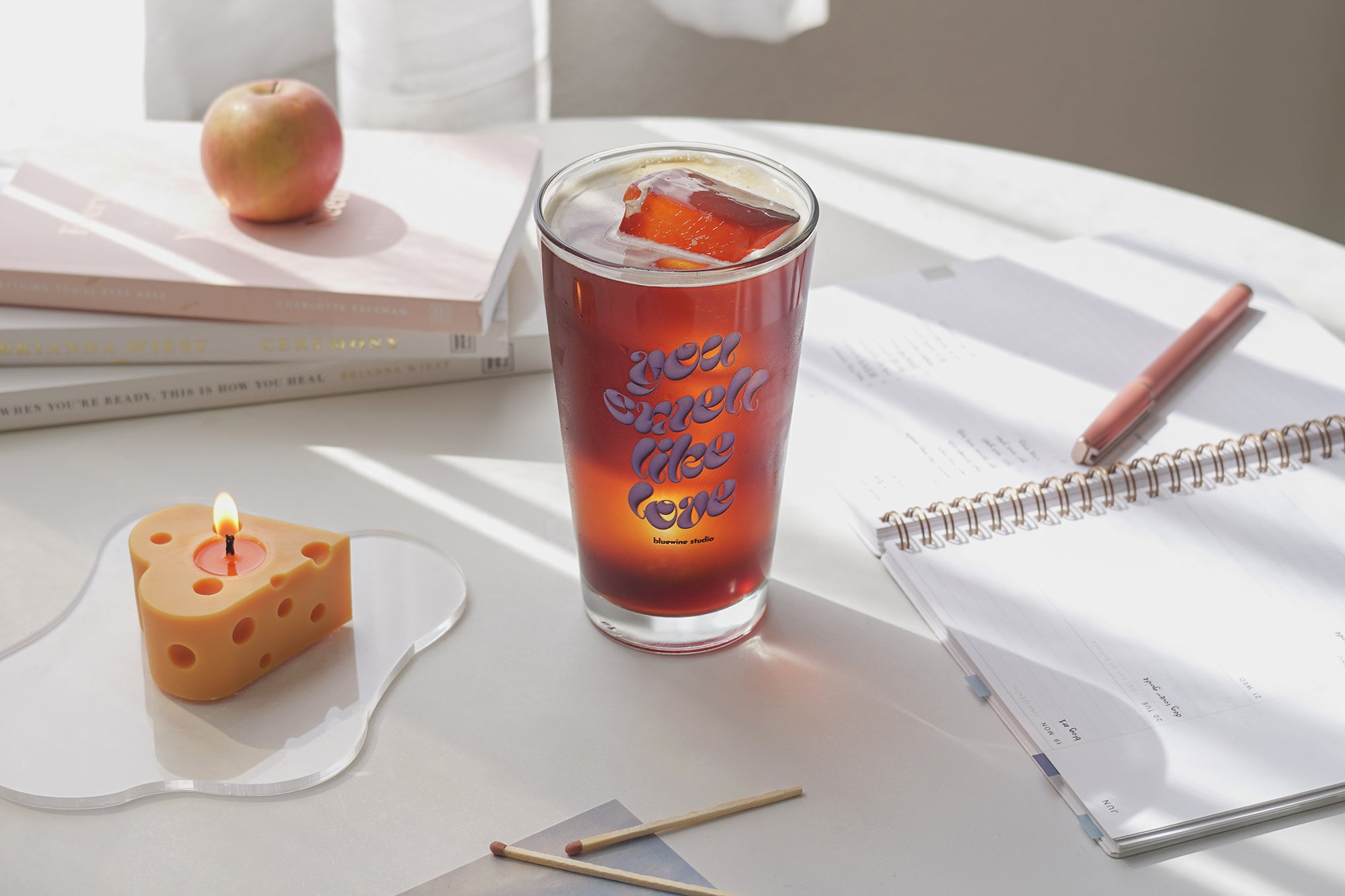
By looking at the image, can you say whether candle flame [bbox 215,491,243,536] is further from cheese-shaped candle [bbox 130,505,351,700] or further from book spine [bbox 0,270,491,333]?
book spine [bbox 0,270,491,333]

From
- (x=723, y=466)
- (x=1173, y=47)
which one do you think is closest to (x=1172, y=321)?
(x=723, y=466)

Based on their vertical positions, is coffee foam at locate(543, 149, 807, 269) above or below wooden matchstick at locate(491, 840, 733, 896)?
above

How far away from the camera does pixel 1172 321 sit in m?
0.89

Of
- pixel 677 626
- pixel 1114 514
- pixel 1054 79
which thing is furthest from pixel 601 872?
pixel 1054 79

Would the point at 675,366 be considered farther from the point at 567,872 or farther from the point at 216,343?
the point at 216,343

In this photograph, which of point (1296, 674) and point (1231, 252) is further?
point (1231, 252)

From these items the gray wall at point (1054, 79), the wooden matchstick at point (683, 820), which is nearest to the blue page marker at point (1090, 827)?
the wooden matchstick at point (683, 820)

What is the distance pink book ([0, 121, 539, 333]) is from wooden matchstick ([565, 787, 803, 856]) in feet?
1.21

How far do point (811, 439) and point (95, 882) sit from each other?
468mm

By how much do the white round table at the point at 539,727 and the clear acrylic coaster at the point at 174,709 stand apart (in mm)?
10

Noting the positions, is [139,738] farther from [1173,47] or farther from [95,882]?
[1173,47]

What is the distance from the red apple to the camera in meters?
0.83

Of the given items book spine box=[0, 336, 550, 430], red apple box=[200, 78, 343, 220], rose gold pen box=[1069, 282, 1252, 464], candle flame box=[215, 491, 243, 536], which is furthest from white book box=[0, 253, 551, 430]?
rose gold pen box=[1069, 282, 1252, 464]

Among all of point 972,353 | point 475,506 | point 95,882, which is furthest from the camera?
point 972,353
